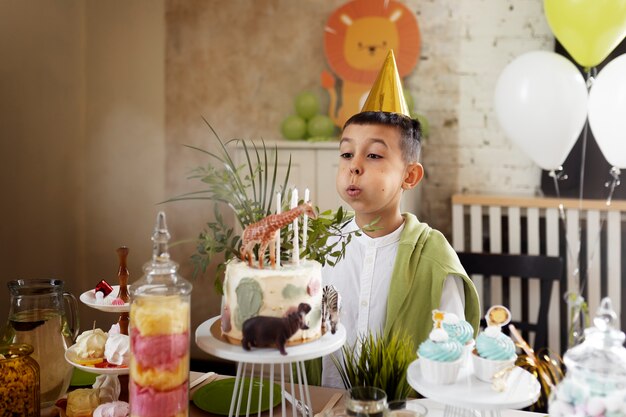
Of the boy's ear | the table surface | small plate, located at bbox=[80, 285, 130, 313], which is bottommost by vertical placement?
the table surface

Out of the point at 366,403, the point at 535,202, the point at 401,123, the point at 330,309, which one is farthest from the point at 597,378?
the point at 535,202

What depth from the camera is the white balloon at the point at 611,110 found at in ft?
8.65

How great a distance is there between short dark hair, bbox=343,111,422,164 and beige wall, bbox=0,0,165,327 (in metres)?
2.69

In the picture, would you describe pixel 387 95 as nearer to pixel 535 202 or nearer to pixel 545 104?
pixel 545 104

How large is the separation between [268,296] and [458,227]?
8.03 ft

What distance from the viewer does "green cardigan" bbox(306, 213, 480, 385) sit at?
1.62 metres

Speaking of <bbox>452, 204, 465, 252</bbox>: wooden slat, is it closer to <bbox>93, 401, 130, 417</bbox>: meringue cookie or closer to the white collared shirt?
the white collared shirt

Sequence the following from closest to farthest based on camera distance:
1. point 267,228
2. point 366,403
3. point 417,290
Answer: point 366,403, point 267,228, point 417,290

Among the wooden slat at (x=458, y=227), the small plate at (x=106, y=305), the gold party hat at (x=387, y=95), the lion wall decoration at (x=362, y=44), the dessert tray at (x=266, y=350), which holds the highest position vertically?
the lion wall decoration at (x=362, y=44)

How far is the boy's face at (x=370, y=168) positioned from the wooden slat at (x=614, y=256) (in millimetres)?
1980

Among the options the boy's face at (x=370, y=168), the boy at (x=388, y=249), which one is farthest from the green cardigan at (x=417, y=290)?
the boy's face at (x=370, y=168)

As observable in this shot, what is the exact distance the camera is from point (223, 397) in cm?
144

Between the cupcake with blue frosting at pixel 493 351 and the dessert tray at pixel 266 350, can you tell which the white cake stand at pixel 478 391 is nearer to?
the cupcake with blue frosting at pixel 493 351

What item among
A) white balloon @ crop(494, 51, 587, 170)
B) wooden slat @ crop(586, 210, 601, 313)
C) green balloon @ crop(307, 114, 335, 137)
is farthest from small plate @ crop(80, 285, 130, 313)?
wooden slat @ crop(586, 210, 601, 313)
